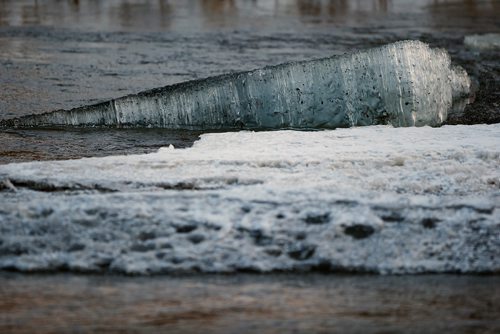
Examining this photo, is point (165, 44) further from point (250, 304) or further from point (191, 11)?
point (250, 304)

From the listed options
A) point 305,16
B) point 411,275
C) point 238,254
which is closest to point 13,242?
point 238,254

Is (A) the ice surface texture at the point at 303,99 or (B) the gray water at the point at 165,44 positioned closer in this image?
(A) the ice surface texture at the point at 303,99

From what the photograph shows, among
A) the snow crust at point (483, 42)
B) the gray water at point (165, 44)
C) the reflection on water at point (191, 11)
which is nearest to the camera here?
the gray water at point (165, 44)

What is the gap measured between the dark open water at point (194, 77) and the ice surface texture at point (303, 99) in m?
0.31

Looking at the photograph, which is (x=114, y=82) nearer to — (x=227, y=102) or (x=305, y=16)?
(x=227, y=102)

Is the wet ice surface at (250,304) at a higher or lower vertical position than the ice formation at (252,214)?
lower

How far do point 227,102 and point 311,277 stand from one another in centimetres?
349

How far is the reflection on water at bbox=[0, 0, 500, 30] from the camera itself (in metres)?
14.2

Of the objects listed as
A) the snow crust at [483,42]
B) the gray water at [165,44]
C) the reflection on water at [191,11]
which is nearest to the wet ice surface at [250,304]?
the gray water at [165,44]

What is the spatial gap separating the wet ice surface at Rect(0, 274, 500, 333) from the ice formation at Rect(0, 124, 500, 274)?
107 mm

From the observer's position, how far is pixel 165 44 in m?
11.8

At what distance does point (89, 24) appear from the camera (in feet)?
45.8

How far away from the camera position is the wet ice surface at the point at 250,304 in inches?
127

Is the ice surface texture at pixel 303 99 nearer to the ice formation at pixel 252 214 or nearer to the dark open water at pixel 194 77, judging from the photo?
the dark open water at pixel 194 77
